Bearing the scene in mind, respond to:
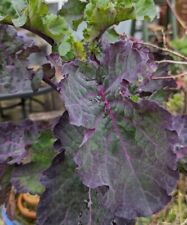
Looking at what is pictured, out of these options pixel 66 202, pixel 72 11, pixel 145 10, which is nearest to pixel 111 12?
pixel 145 10

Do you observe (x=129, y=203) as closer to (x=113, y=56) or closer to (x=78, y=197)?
(x=78, y=197)

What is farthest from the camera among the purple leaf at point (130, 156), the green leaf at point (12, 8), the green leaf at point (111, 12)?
the green leaf at point (12, 8)

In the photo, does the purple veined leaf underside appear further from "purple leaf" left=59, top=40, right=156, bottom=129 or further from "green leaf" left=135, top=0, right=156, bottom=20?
"green leaf" left=135, top=0, right=156, bottom=20

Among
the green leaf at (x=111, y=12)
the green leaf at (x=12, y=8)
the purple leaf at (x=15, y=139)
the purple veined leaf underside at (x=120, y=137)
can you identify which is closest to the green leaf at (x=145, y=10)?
the green leaf at (x=111, y=12)

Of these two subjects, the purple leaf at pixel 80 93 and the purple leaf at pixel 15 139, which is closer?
the purple leaf at pixel 80 93

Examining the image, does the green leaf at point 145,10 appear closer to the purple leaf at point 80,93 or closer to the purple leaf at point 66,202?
the purple leaf at point 80,93

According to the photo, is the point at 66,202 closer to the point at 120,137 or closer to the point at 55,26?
the point at 120,137

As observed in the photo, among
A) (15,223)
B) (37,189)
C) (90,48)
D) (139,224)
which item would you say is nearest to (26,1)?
(90,48)

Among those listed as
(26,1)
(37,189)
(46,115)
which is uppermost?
(26,1)

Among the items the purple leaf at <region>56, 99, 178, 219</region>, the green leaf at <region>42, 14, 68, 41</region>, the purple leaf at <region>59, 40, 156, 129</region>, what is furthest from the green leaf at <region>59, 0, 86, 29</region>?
the purple leaf at <region>56, 99, 178, 219</region>

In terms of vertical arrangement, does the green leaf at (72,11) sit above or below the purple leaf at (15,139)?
above

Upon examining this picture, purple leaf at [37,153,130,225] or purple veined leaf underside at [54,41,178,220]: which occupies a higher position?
purple veined leaf underside at [54,41,178,220]
